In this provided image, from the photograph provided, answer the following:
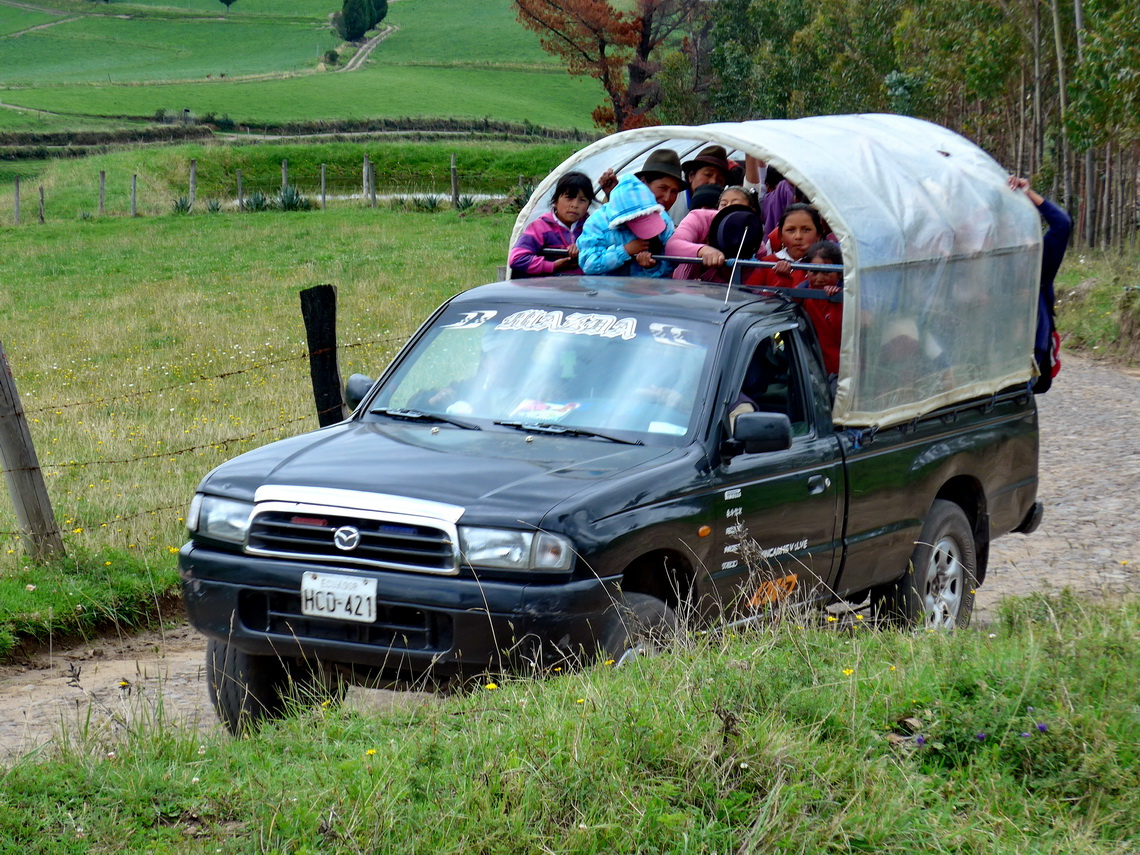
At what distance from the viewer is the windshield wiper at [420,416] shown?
6.04 m

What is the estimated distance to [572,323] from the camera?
21.0 ft

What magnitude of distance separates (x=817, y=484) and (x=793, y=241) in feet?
5.26

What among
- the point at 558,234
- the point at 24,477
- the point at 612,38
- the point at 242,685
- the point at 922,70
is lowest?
the point at 242,685

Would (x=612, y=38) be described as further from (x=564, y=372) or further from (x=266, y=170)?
(x=564, y=372)

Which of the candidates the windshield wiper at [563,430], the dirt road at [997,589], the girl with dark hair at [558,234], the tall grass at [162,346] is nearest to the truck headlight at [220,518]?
the dirt road at [997,589]

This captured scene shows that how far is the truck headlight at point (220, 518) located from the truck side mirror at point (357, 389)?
1280 millimetres

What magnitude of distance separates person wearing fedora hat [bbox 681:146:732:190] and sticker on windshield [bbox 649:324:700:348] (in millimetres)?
2782

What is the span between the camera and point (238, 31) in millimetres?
133500

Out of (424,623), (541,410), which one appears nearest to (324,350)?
(541,410)

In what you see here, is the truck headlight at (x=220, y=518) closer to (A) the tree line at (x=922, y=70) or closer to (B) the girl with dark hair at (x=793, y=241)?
(B) the girl with dark hair at (x=793, y=241)

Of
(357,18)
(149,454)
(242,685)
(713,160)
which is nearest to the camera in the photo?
(242,685)

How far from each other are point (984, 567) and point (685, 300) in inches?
107

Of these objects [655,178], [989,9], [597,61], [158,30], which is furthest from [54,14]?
[655,178]

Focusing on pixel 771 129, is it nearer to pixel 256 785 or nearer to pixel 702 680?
pixel 702 680
